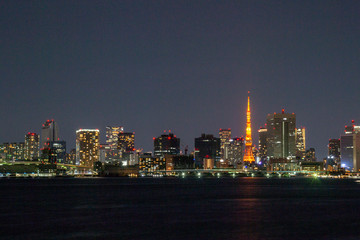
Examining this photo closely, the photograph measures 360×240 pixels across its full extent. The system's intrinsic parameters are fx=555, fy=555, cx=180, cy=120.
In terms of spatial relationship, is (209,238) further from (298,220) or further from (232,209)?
(232,209)

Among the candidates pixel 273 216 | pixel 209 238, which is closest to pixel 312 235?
pixel 209 238

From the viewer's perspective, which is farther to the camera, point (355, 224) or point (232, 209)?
point (232, 209)

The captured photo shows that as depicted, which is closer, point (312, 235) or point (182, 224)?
point (312, 235)

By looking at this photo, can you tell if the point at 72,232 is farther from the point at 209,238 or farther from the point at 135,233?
the point at 209,238

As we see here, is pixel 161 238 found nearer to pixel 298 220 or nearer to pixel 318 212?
pixel 298 220

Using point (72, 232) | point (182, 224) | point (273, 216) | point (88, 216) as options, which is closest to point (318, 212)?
point (273, 216)

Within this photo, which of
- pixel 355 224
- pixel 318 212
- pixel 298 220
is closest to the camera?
pixel 355 224

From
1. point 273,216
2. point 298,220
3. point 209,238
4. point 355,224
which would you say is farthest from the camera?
point 273,216

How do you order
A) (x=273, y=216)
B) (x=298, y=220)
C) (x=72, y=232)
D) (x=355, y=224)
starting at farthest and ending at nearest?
(x=273, y=216) < (x=298, y=220) < (x=355, y=224) < (x=72, y=232)

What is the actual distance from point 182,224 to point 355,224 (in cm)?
1839

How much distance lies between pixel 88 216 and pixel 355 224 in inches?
1208

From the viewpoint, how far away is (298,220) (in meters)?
63.4

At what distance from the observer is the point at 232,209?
78812 millimetres

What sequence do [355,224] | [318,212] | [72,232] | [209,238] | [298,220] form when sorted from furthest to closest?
[318,212] → [298,220] → [355,224] → [72,232] → [209,238]
